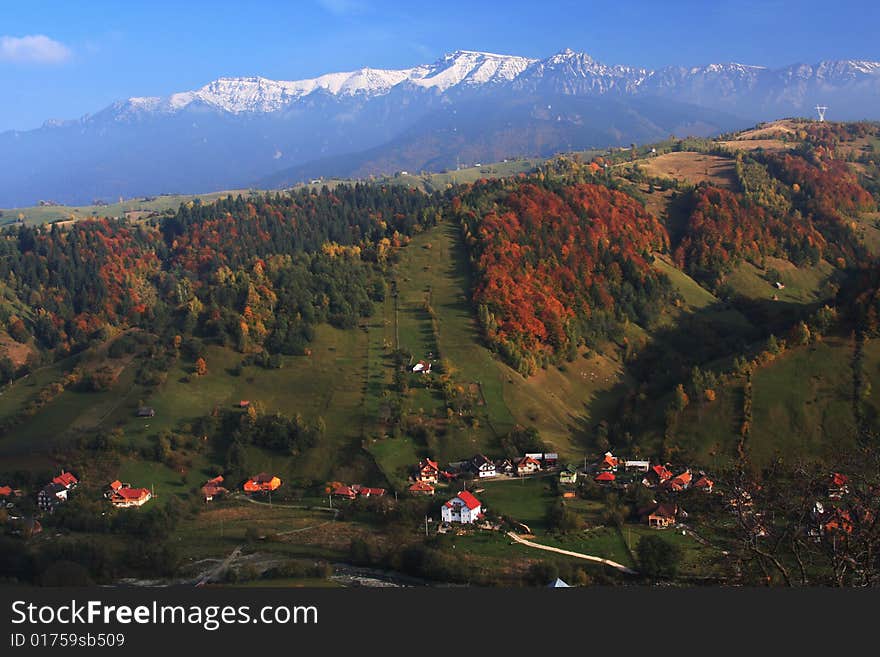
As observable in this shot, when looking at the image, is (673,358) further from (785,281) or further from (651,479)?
(785,281)

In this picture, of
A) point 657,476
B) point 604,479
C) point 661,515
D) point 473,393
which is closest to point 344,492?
point 473,393

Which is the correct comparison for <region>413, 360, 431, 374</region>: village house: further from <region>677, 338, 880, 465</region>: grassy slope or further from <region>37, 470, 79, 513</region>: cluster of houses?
<region>37, 470, 79, 513</region>: cluster of houses

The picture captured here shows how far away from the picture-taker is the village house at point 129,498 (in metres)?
49.6

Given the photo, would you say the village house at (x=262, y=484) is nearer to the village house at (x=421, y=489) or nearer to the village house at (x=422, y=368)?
the village house at (x=421, y=489)

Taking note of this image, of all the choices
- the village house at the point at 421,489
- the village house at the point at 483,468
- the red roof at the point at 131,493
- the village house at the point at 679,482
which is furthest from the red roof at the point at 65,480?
the village house at the point at 679,482

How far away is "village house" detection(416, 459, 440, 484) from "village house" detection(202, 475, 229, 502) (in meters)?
13.5

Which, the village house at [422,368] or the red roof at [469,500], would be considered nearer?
the red roof at [469,500]

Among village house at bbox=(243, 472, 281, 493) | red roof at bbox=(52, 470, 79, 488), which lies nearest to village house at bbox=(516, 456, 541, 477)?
village house at bbox=(243, 472, 281, 493)

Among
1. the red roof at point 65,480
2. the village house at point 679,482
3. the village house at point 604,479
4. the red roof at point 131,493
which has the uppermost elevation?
the red roof at point 65,480

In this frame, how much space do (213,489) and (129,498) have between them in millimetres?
5429

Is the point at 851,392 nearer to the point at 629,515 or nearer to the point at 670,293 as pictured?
the point at 629,515

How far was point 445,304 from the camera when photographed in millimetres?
80812

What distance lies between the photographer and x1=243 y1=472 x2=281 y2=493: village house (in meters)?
53.2

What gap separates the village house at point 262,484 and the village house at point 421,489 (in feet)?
32.8
